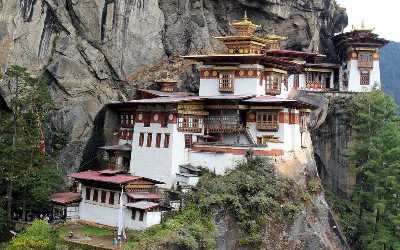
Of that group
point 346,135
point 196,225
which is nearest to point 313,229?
point 196,225

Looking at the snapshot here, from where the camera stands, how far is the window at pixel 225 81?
43.0 m

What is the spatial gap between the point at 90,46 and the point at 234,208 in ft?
52.1

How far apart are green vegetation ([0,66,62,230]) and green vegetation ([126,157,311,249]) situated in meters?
7.72

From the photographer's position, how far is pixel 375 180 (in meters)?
43.7

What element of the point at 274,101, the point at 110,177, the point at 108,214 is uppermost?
the point at 274,101

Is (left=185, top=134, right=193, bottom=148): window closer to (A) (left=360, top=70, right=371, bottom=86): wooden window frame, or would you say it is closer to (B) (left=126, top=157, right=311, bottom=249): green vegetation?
(B) (left=126, top=157, right=311, bottom=249): green vegetation

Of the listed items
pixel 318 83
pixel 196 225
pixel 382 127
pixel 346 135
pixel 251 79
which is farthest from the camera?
pixel 318 83

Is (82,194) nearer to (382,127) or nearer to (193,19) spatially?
(193,19)

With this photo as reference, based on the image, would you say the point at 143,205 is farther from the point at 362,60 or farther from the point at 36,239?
the point at 362,60

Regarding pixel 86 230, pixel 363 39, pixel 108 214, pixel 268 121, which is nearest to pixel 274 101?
pixel 268 121

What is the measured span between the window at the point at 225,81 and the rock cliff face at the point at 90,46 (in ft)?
19.9

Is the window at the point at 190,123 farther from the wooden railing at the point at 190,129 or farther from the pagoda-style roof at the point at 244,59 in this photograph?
the pagoda-style roof at the point at 244,59

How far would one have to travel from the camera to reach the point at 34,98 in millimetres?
38250

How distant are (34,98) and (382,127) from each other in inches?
922
